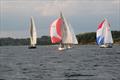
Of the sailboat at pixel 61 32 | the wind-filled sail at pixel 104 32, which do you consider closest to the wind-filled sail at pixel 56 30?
the sailboat at pixel 61 32

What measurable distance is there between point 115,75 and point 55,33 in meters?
77.2

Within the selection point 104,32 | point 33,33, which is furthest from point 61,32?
point 104,32

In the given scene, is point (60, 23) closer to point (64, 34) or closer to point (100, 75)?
point (64, 34)

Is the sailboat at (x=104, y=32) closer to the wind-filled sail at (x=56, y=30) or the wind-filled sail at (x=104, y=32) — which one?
the wind-filled sail at (x=104, y=32)

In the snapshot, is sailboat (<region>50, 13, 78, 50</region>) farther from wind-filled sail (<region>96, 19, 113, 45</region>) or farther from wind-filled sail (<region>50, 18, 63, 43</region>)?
wind-filled sail (<region>96, 19, 113, 45</region>)

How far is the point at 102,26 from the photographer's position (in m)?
144

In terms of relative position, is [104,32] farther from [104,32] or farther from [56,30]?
[56,30]

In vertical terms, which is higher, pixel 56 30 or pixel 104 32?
pixel 56 30

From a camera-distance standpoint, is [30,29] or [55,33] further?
[30,29]

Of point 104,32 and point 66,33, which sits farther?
point 104,32

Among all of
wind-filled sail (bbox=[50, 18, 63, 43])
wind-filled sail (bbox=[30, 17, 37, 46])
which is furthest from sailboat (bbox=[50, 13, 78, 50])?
wind-filled sail (bbox=[30, 17, 37, 46])

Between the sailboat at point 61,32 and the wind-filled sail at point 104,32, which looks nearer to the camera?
the sailboat at point 61,32

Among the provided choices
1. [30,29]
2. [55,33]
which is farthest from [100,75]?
[30,29]

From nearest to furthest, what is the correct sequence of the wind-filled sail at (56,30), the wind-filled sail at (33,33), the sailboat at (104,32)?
1. the wind-filled sail at (56,30)
2. the wind-filled sail at (33,33)
3. the sailboat at (104,32)
